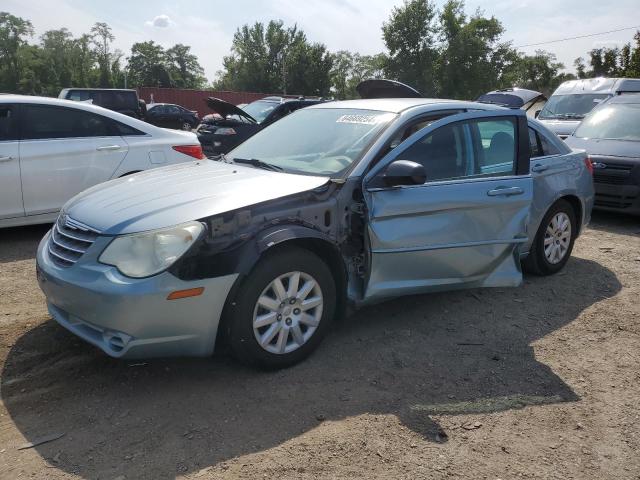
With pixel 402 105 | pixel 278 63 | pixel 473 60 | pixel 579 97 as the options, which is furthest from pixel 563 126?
pixel 278 63

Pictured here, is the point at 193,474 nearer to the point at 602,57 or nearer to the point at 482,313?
the point at 482,313

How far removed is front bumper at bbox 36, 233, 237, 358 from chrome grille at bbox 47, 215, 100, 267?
0.06 meters

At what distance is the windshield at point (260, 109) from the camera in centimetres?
1261

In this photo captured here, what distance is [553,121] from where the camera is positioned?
1211 cm

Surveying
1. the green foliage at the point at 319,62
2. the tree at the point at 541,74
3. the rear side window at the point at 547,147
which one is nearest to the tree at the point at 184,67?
the green foliage at the point at 319,62

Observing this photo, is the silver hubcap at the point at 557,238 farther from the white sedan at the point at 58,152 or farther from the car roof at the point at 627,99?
the car roof at the point at 627,99

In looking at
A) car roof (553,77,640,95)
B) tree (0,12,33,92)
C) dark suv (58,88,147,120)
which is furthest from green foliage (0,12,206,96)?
car roof (553,77,640,95)

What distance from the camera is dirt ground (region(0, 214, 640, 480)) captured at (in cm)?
264

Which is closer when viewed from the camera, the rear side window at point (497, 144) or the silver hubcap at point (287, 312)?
the silver hubcap at point (287, 312)

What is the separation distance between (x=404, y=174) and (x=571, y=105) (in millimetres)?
10775

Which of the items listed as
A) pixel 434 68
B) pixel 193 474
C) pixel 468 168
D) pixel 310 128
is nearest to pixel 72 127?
pixel 310 128

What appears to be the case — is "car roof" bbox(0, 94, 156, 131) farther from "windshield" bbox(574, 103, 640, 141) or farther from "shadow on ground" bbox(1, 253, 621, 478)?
"windshield" bbox(574, 103, 640, 141)

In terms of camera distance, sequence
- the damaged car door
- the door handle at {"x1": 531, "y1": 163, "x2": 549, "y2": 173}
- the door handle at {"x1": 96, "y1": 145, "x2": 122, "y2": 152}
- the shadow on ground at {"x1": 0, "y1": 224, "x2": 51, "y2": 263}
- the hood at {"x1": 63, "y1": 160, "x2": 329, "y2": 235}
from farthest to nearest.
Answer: the door handle at {"x1": 96, "y1": 145, "x2": 122, "y2": 152}
the shadow on ground at {"x1": 0, "y1": 224, "x2": 51, "y2": 263}
the door handle at {"x1": 531, "y1": 163, "x2": 549, "y2": 173}
the damaged car door
the hood at {"x1": 63, "y1": 160, "x2": 329, "y2": 235}

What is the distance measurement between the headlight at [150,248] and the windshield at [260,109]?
9638 mm
